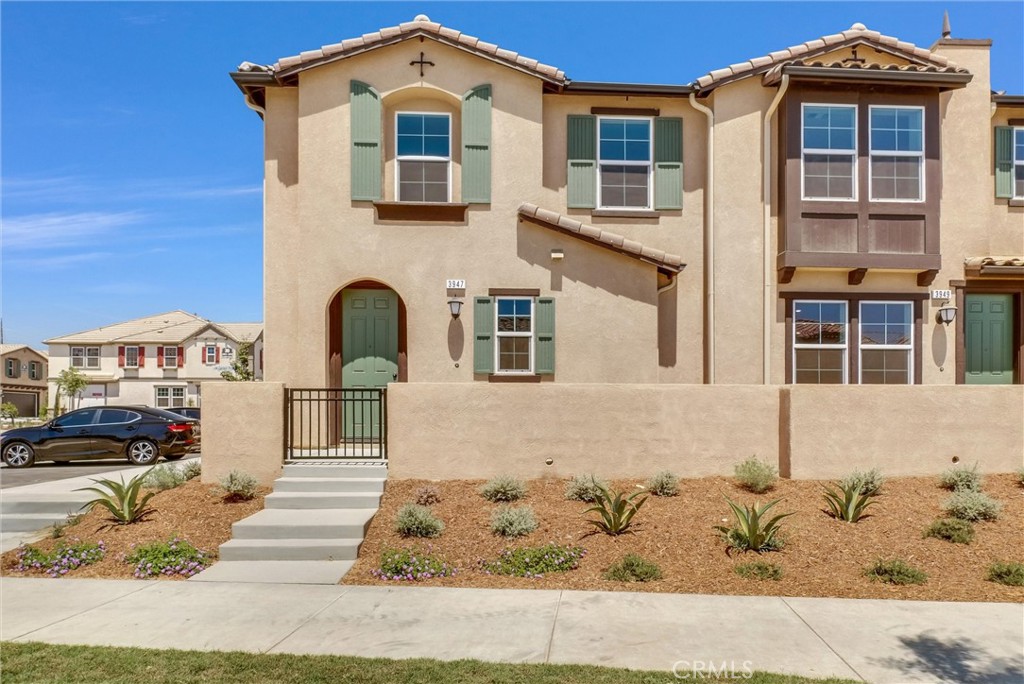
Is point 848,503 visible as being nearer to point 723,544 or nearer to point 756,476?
point 756,476

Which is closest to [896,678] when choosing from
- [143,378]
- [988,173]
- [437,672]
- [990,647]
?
[990,647]

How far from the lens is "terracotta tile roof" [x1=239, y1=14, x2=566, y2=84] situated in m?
11.4

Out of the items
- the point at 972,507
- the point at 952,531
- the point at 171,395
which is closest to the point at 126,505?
the point at 952,531

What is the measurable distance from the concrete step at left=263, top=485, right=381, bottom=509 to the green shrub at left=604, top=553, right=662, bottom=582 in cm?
355

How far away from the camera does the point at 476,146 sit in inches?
462

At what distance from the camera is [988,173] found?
12.7 metres

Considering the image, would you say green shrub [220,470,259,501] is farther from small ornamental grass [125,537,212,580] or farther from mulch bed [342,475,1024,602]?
mulch bed [342,475,1024,602]

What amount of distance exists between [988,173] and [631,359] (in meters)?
8.65

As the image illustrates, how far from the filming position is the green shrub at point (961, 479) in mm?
9062

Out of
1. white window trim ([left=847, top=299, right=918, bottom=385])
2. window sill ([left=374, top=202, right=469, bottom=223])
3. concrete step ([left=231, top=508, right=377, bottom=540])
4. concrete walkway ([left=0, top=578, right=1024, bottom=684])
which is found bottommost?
concrete walkway ([left=0, top=578, right=1024, bottom=684])

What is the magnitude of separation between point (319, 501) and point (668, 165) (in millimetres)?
9203

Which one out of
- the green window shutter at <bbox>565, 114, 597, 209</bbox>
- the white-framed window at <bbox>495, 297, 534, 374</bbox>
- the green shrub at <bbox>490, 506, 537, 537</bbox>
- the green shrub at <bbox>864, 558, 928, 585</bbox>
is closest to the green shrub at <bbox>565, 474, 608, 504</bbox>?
the green shrub at <bbox>490, 506, 537, 537</bbox>

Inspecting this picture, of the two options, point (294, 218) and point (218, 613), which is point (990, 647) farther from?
point (294, 218)

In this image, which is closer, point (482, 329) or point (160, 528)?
point (160, 528)
